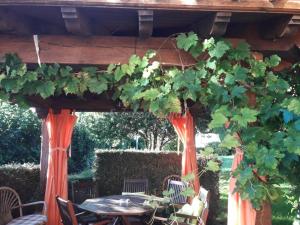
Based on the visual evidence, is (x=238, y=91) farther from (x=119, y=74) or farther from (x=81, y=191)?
(x=81, y=191)

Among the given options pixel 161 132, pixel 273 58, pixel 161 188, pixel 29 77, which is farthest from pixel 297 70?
pixel 161 132

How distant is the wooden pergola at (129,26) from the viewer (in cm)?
224

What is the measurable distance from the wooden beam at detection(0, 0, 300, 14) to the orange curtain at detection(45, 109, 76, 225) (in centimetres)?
373

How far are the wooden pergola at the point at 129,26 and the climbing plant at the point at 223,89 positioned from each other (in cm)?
9

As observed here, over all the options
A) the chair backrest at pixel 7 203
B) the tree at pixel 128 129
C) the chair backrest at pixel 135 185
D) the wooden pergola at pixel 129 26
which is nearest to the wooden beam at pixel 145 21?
the wooden pergola at pixel 129 26

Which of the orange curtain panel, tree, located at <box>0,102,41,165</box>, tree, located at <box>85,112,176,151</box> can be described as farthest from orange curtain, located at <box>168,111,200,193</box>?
tree, located at <box>85,112,176,151</box>

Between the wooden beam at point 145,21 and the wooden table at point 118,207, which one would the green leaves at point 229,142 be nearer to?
the wooden beam at point 145,21

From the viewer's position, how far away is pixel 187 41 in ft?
7.95

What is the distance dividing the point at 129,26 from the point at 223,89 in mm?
874

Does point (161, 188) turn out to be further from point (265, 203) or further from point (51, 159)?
point (265, 203)

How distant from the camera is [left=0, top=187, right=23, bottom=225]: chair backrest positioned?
17.3 ft

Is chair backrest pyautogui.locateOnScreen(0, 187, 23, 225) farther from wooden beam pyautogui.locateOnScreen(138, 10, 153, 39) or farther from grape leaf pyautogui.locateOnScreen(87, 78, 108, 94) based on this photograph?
wooden beam pyautogui.locateOnScreen(138, 10, 153, 39)

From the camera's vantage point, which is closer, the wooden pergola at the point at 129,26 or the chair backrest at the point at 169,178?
the wooden pergola at the point at 129,26

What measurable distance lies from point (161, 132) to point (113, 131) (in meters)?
1.58
